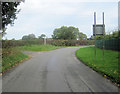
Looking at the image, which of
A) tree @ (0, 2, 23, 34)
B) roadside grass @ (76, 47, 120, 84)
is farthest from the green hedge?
roadside grass @ (76, 47, 120, 84)

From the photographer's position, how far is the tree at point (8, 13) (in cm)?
919

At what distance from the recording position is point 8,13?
31.7 feet

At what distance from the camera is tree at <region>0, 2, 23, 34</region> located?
9.19 meters

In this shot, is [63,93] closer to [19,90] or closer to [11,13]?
[19,90]

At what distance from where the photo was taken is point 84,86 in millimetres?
4305

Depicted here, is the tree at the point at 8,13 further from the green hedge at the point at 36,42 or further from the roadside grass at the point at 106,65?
the roadside grass at the point at 106,65

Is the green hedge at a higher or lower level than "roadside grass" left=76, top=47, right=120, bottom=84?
higher

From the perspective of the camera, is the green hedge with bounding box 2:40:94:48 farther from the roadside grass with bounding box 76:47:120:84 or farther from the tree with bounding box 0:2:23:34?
the roadside grass with bounding box 76:47:120:84

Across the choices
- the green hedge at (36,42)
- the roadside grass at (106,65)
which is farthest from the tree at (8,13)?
the roadside grass at (106,65)

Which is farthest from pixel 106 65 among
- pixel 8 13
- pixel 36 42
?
pixel 36 42

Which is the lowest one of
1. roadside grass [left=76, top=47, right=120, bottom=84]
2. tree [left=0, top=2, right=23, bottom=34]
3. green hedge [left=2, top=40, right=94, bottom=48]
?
roadside grass [left=76, top=47, right=120, bottom=84]

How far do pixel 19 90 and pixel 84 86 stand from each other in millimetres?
2268

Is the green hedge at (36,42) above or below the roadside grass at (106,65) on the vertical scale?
above

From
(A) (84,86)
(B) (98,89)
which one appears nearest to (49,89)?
(A) (84,86)
